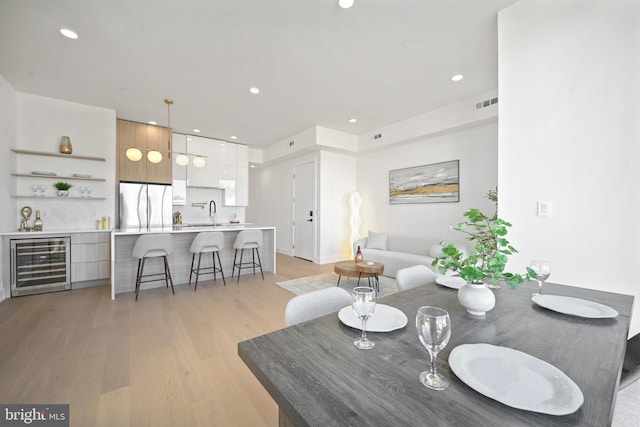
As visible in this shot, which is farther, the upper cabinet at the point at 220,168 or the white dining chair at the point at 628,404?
the upper cabinet at the point at 220,168

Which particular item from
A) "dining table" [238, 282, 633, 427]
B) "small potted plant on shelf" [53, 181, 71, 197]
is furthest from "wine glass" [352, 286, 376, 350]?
"small potted plant on shelf" [53, 181, 71, 197]

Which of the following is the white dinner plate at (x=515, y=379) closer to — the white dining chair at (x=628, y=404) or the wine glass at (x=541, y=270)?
the white dining chair at (x=628, y=404)

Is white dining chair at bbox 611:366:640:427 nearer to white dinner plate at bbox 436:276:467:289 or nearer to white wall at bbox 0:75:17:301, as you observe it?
white dinner plate at bbox 436:276:467:289

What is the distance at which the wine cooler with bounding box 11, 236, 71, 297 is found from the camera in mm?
3336

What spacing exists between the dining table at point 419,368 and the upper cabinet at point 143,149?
4.87m

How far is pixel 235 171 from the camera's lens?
6336mm

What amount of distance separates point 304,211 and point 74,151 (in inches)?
167

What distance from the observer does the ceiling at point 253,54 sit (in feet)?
7.41

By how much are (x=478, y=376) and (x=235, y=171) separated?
638 cm

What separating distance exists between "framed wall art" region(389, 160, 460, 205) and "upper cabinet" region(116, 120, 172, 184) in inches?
173

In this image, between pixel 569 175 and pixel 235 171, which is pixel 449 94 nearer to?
pixel 569 175

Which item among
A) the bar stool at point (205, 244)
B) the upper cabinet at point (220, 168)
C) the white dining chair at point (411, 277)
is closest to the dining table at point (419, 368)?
the white dining chair at point (411, 277)

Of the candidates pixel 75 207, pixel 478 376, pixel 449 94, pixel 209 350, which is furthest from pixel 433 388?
pixel 75 207

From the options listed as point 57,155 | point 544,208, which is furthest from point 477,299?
point 57,155
